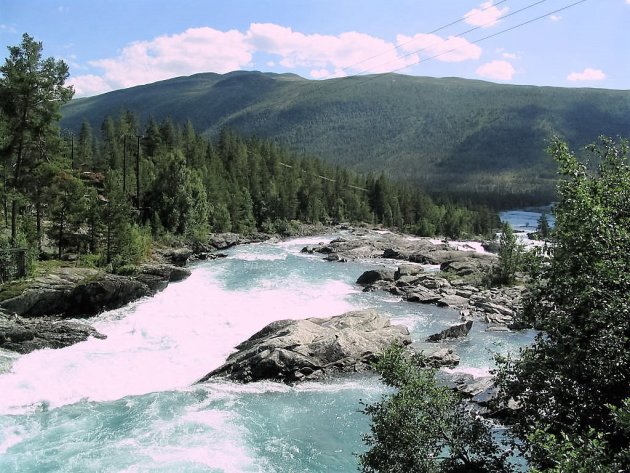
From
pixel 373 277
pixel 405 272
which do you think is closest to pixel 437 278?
pixel 405 272

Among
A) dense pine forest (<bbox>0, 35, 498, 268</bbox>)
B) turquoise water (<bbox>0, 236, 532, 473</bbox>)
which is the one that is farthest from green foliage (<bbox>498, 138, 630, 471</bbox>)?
dense pine forest (<bbox>0, 35, 498, 268</bbox>)

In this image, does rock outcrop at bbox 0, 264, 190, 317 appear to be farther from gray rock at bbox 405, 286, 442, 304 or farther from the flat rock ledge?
gray rock at bbox 405, 286, 442, 304

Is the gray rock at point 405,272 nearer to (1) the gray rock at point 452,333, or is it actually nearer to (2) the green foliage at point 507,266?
(2) the green foliage at point 507,266

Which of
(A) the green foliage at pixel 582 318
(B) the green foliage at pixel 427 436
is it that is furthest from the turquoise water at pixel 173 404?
(A) the green foliage at pixel 582 318

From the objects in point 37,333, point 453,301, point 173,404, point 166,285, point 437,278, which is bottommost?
point 453,301

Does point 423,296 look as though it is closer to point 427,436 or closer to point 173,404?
point 173,404

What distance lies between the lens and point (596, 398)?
10.9 m

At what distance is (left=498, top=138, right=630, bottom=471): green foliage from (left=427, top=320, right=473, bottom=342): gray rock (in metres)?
25.0

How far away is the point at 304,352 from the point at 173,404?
8.31 meters

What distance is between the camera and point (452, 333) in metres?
38.0

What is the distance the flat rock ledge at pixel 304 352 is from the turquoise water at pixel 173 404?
94 cm

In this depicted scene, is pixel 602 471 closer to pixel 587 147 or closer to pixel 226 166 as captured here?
pixel 587 147

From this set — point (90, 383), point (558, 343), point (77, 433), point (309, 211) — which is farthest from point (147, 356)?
point (309, 211)

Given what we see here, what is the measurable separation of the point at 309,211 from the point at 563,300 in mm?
117835
